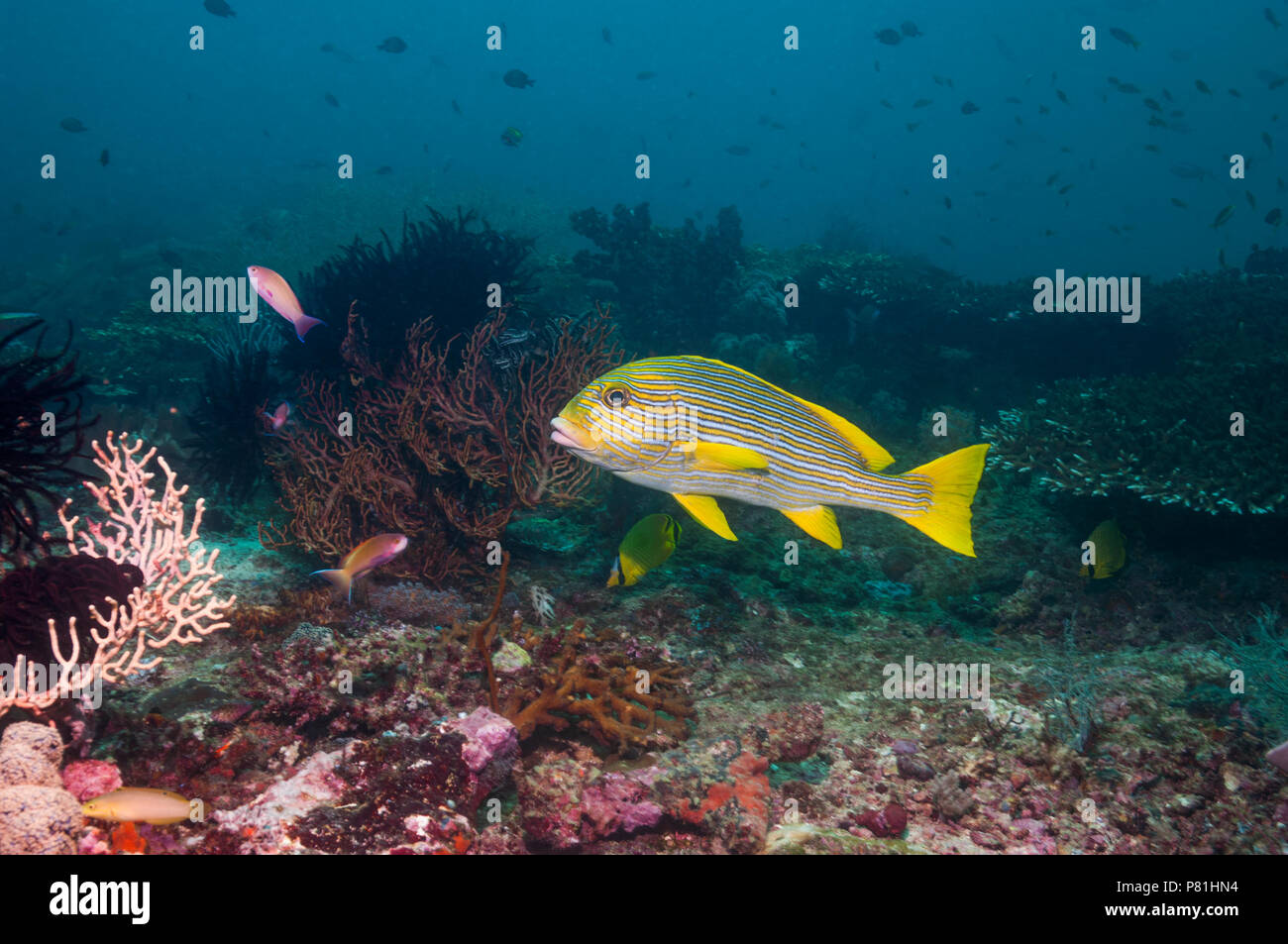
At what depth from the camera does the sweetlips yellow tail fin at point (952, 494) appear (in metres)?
Result: 2.83

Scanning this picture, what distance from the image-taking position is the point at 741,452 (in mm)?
2654

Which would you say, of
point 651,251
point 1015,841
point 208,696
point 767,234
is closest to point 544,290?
point 651,251

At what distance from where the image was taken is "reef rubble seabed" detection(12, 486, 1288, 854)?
2703 mm

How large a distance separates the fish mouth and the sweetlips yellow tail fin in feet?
4.93

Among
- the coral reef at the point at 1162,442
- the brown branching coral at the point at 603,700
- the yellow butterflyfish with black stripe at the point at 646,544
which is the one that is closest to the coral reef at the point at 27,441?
the brown branching coral at the point at 603,700

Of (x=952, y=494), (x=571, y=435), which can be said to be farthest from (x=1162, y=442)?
(x=571, y=435)

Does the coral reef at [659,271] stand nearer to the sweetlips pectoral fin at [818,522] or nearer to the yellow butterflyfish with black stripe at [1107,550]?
the yellow butterflyfish with black stripe at [1107,550]

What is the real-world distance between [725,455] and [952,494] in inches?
44.3

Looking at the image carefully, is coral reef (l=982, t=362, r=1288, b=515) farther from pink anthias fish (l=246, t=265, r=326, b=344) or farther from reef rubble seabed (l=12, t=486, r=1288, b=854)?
pink anthias fish (l=246, t=265, r=326, b=344)

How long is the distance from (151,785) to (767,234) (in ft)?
180

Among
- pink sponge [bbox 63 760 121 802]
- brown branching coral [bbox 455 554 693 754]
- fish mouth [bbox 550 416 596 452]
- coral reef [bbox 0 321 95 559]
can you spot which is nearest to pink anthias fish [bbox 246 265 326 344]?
coral reef [bbox 0 321 95 559]

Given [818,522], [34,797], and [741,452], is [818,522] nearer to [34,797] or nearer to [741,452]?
[741,452]
